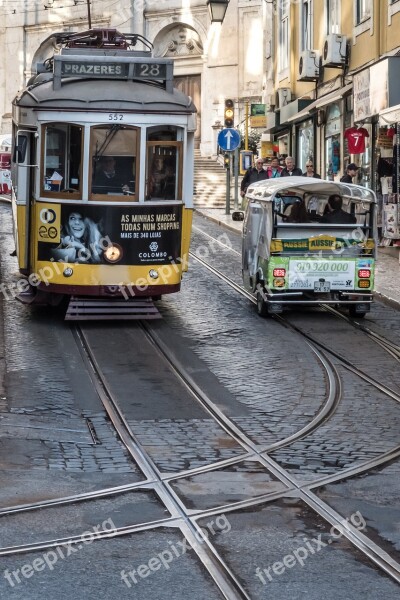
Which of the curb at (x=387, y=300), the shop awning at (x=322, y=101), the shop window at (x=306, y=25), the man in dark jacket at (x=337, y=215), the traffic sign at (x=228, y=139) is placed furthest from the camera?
the shop window at (x=306, y=25)

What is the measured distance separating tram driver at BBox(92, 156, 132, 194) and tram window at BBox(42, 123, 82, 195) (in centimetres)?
23

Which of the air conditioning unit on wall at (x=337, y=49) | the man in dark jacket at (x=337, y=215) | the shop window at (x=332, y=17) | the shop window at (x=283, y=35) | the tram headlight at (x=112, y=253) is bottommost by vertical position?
the tram headlight at (x=112, y=253)

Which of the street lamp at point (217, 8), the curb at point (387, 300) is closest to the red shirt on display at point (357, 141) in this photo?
the street lamp at point (217, 8)

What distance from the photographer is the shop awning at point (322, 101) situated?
27.6 metres

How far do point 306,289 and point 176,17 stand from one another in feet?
142

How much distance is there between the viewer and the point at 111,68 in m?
14.8

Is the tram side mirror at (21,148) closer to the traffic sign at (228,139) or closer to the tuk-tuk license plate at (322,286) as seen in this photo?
the tuk-tuk license plate at (322,286)

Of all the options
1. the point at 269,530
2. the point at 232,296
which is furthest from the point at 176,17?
the point at 269,530

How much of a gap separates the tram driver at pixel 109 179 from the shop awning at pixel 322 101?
1363 cm

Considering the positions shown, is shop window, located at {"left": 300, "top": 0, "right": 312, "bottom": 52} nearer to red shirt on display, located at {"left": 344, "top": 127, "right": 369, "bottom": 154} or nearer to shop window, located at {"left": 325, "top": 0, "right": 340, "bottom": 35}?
shop window, located at {"left": 325, "top": 0, "right": 340, "bottom": 35}

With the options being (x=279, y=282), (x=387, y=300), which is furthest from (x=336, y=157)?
(x=279, y=282)

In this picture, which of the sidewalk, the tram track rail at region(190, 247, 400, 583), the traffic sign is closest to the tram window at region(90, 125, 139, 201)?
the tram track rail at region(190, 247, 400, 583)

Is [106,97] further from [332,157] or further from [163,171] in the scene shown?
[332,157]

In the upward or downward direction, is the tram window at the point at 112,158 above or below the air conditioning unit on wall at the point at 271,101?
below
